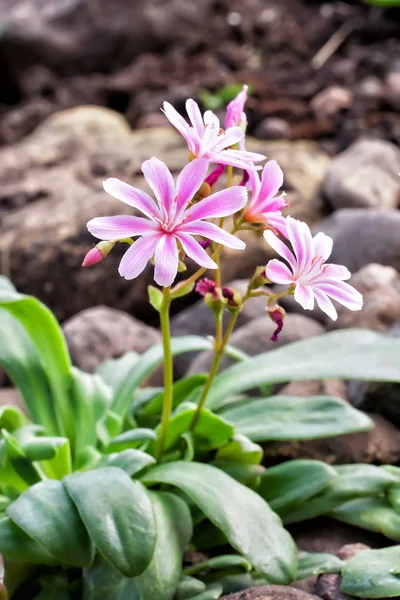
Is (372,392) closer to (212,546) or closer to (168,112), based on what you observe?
(212,546)

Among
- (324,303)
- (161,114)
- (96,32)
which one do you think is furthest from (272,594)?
(96,32)

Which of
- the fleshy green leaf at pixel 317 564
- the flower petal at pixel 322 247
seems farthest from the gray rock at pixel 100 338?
the flower petal at pixel 322 247

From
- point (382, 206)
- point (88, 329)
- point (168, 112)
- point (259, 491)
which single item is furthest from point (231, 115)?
point (382, 206)

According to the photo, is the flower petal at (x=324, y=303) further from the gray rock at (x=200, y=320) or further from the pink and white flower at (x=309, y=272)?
the gray rock at (x=200, y=320)

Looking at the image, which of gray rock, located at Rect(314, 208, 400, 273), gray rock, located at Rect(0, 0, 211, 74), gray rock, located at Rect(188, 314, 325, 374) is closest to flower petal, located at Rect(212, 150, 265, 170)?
gray rock, located at Rect(188, 314, 325, 374)

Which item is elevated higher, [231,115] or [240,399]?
[231,115]

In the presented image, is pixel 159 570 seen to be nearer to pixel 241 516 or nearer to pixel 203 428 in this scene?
pixel 241 516
